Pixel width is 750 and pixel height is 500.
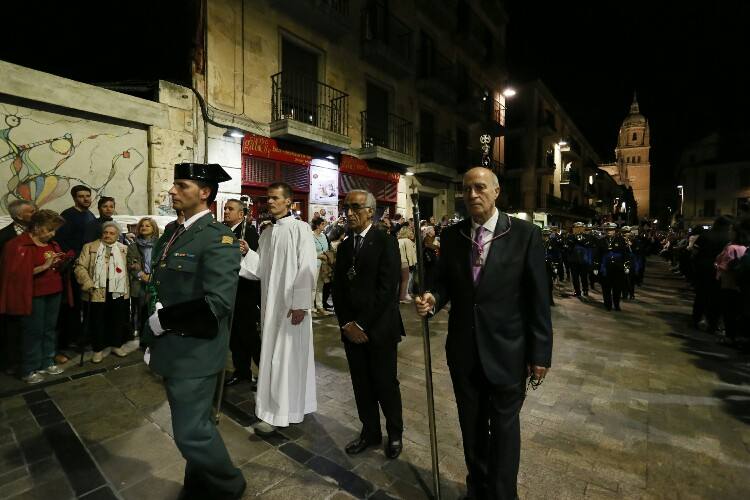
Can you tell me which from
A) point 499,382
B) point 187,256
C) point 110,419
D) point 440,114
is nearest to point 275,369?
point 187,256

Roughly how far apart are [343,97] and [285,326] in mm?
10832

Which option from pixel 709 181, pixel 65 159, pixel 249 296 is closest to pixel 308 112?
pixel 65 159

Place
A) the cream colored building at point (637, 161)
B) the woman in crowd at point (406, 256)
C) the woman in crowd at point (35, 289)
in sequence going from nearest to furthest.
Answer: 1. the woman in crowd at point (35, 289)
2. the woman in crowd at point (406, 256)
3. the cream colored building at point (637, 161)

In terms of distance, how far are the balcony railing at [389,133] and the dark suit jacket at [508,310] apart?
11827 millimetres

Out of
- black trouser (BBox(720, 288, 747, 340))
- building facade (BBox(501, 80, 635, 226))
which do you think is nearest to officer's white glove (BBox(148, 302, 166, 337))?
black trouser (BBox(720, 288, 747, 340))

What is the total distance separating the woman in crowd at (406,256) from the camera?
9.51 m

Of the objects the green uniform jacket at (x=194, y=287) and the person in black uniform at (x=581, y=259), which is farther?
the person in black uniform at (x=581, y=259)

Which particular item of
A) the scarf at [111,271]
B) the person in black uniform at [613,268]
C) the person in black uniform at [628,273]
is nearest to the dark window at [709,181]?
the person in black uniform at [628,273]

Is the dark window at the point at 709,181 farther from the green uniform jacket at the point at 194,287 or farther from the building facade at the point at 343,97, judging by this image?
the green uniform jacket at the point at 194,287

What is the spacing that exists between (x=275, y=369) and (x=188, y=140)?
7402 mm

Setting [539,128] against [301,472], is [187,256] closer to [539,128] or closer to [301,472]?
[301,472]

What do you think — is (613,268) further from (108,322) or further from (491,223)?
(108,322)

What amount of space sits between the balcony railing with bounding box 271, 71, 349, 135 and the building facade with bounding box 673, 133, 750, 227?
55.7m

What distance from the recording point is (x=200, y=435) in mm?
2240
